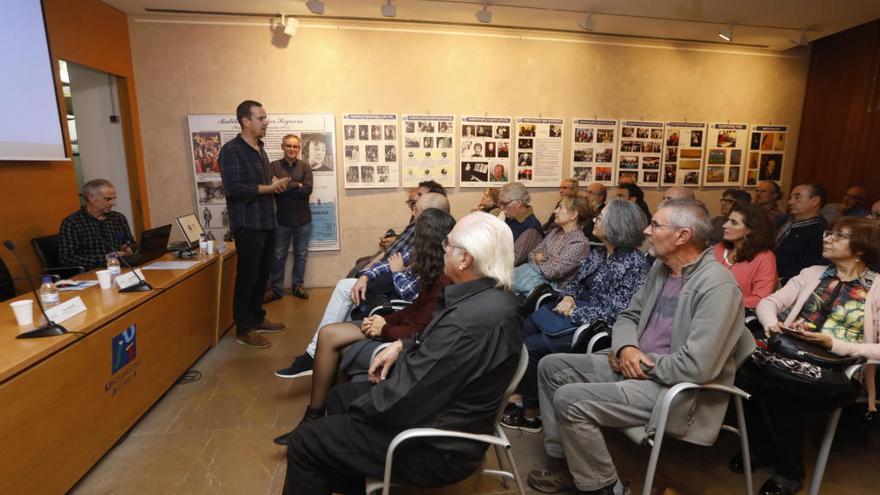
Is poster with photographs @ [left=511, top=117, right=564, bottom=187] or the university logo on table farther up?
poster with photographs @ [left=511, top=117, right=564, bottom=187]

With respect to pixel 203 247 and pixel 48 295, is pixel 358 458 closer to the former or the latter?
pixel 48 295

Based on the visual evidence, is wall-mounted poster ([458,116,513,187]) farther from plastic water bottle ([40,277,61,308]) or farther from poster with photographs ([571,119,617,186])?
plastic water bottle ([40,277,61,308])

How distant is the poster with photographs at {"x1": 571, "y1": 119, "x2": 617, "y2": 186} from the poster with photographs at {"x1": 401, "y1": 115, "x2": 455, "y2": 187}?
1604mm

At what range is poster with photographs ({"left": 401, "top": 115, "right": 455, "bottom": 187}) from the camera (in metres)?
5.16

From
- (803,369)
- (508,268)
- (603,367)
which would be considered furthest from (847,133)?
(508,268)

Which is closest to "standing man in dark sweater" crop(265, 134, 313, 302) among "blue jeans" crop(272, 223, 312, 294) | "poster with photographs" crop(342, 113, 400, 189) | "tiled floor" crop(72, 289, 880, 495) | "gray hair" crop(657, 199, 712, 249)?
"blue jeans" crop(272, 223, 312, 294)

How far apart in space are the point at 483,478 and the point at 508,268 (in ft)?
3.86

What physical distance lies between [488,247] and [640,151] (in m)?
4.98

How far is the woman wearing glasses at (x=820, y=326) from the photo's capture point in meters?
1.90

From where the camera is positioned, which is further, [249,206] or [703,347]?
[249,206]

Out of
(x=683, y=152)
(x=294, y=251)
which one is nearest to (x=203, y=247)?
(x=294, y=251)

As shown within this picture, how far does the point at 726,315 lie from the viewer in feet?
5.34

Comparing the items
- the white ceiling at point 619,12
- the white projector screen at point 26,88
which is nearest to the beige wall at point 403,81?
the white ceiling at point 619,12

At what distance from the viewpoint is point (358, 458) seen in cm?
145
